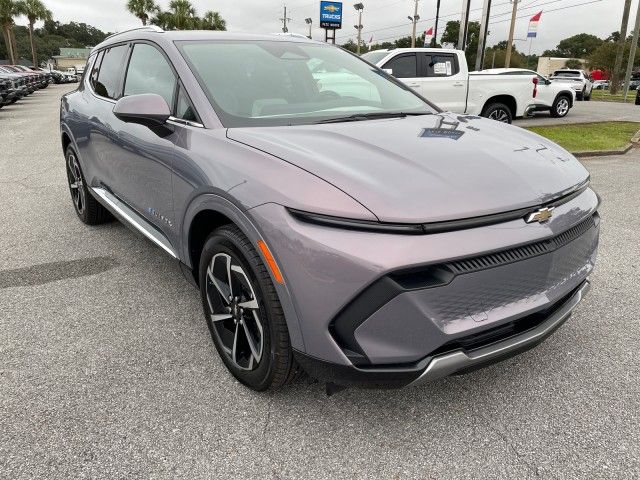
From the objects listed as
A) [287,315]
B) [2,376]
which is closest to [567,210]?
[287,315]

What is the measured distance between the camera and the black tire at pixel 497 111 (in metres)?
11.6

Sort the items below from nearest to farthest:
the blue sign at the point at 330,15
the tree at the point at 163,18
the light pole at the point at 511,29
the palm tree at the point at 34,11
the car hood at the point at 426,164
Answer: the car hood at the point at 426,164, the light pole at the point at 511,29, the blue sign at the point at 330,15, the tree at the point at 163,18, the palm tree at the point at 34,11

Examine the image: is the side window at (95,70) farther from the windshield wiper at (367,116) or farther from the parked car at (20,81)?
the parked car at (20,81)

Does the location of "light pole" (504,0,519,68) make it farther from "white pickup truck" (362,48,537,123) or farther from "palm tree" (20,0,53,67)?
"palm tree" (20,0,53,67)

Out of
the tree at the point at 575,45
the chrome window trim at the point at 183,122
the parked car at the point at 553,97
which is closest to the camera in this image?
the chrome window trim at the point at 183,122

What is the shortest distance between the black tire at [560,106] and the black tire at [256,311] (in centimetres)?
1588

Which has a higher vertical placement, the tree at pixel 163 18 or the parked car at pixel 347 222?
the tree at pixel 163 18

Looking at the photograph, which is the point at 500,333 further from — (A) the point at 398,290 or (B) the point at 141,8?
(B) the point at 141,8

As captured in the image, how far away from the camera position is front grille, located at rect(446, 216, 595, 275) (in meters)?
1.82

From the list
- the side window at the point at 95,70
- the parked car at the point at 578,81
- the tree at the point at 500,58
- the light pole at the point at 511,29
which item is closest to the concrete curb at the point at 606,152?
the side window at the point at 95,70

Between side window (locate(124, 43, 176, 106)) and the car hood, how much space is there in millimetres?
783

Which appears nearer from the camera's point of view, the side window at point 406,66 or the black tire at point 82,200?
the black tire at point 82,200

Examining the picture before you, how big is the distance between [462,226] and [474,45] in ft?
285

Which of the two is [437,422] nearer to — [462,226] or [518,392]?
[518,392]
